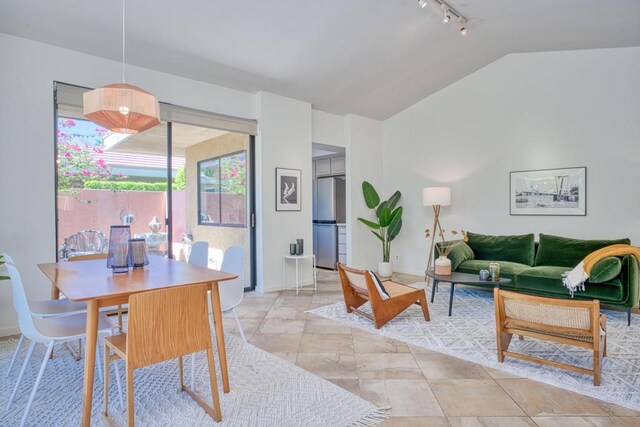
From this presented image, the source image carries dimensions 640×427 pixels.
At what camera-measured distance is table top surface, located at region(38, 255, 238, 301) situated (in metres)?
1.89

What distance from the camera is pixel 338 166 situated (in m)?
7.18

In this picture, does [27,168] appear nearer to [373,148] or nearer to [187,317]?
[187,317]

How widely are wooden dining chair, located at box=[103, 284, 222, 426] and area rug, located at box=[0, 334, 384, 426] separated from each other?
0.57ft

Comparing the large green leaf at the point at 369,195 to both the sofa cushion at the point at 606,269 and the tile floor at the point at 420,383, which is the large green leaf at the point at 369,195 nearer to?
the tile floor at the point at 420,383

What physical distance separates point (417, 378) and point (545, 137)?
4.12 m

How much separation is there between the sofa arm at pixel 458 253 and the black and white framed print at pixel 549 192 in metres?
0.91

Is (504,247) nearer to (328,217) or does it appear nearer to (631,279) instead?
(631,279)

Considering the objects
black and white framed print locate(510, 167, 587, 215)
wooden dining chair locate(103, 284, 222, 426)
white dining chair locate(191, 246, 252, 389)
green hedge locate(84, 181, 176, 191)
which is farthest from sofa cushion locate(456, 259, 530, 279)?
green hedge locate(84, 181, 176, 191)

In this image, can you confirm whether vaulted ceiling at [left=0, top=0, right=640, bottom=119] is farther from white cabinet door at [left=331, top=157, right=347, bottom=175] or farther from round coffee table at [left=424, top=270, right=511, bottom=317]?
round coffee table at [left=424, top=270, right=511, bottom=317]

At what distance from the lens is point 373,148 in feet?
22.2

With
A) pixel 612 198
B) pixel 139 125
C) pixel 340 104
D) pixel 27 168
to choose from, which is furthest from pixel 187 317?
pixel 612 198

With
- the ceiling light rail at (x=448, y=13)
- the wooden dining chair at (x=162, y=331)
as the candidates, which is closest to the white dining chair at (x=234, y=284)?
the wooden dining chair at (x=162, y=331)

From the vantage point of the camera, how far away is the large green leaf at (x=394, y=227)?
6.25 metres

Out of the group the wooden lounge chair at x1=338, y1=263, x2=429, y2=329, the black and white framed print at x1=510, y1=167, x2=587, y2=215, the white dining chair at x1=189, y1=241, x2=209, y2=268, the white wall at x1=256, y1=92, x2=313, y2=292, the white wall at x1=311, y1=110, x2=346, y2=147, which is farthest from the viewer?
the white wall at x1=311, y1=110, x2=346, y2=147
